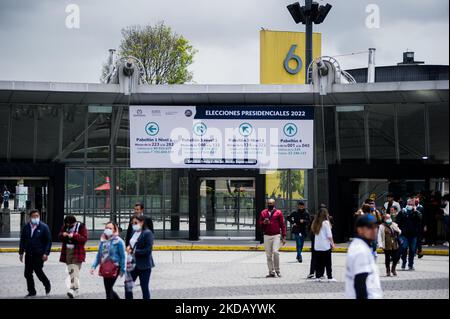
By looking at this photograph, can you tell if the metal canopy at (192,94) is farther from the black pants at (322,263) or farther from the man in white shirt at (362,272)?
the man in white shirt at (362,272)

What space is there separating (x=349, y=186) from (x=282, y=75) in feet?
105

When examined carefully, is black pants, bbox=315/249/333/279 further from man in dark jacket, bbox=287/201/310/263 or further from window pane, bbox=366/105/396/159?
window pane, bbox=366/105/396/159

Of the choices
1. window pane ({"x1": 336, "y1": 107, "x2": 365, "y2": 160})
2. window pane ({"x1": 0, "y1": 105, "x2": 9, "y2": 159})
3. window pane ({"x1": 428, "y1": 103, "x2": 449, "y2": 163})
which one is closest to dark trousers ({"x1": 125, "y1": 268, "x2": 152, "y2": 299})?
window pane ({"x1": 428, "y1": 103, "x2": 449, "y2": 163})

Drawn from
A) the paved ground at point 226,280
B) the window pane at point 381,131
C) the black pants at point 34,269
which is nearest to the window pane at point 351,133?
the window pane at point 381,131

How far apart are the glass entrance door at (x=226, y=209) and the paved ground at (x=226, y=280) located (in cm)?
502

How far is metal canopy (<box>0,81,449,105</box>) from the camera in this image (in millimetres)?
22656

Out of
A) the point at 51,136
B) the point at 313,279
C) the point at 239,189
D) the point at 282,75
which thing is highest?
the point at 282,75

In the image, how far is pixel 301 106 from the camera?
24.4m

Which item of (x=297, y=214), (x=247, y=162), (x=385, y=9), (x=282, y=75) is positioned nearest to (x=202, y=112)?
(x=247, y=162)

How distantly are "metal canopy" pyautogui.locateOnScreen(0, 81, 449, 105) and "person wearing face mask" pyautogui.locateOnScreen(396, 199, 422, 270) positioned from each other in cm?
583

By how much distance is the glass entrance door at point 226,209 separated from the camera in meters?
25.2

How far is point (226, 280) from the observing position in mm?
14625

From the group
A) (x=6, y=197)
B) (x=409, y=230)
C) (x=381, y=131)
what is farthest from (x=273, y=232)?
(x=6, y=197)

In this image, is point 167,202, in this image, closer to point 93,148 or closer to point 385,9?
point 93,148
